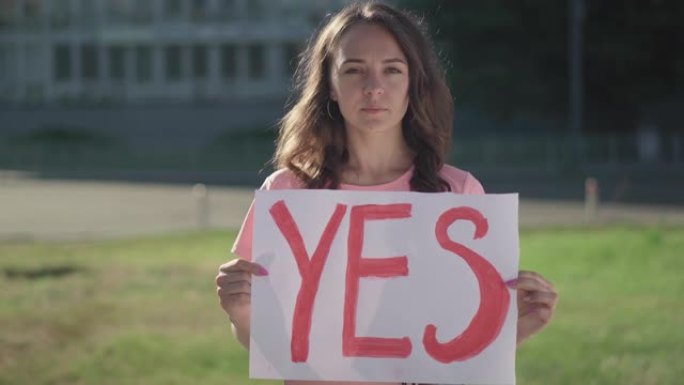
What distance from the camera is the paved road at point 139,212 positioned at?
2144 cm

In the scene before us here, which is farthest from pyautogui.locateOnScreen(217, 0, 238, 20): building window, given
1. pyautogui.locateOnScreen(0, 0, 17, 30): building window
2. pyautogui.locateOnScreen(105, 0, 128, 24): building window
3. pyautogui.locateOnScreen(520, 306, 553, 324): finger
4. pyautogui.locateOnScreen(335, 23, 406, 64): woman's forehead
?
pyautogui.locateOnScreen(520, 306, 553, 324): finger

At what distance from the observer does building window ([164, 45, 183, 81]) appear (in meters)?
56.6

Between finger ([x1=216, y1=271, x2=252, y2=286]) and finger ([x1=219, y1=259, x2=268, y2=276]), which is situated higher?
finger ([x1=219, y1=259, x2=268, y2=276])

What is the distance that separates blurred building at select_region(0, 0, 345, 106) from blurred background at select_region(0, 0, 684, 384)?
9 centimetres

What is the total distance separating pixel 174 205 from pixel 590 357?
64.6 feet

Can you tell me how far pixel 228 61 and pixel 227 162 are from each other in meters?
16.1

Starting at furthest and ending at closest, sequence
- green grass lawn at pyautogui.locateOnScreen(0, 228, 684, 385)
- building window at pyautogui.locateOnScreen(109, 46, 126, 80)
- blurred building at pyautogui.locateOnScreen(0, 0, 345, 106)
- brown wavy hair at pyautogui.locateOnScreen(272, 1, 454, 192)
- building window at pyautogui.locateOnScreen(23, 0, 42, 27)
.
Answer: building window at pyautogui.locateOnScreen(23, 0, 42, 27) < building window at pyautogui.locateOnScreen(109, 46, 126, 80) < blurred building at pyautogui.locateOnScreen(0, 0, 345, 106) < green grass lawn at pyautogui.locateOnScreen(0, 228, 684, 385) < brown wavy hair at pyautogui.locateOnScreen(272, 1, 454, 192)

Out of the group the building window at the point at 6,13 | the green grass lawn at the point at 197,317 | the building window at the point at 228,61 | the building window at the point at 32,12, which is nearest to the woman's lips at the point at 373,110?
the green grass lawn at the point at 197,317

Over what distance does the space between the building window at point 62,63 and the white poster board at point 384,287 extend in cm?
5525

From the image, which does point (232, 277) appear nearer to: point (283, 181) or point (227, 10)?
point (283, 181)

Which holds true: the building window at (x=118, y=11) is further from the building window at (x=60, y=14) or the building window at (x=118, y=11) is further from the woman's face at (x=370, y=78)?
the woman's face at (x=370, y=78)

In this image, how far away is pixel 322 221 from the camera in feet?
10.6

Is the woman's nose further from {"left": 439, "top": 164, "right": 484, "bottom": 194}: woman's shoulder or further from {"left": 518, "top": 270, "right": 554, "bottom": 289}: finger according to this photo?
{"left": 518, "top": 270, "right": 554, "bottom": 289}: finger

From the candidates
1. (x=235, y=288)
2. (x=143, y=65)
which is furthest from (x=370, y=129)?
(x=143, y=65)
